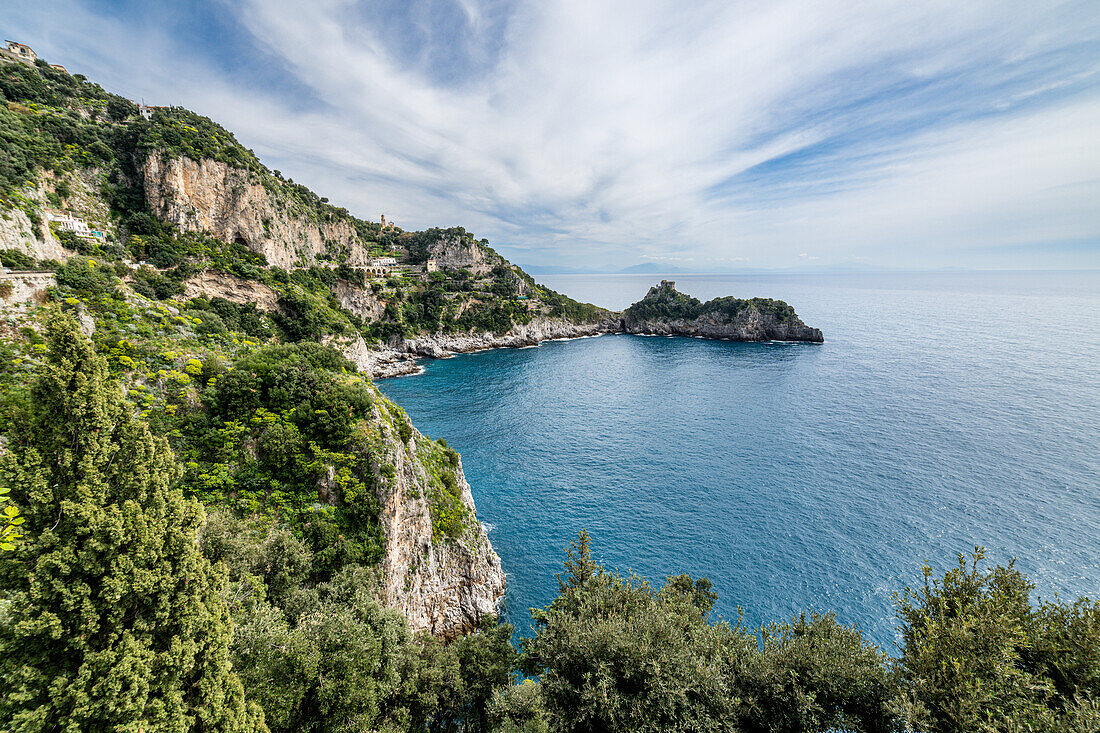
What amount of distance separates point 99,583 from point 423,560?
16.1 metres

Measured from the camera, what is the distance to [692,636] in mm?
14383

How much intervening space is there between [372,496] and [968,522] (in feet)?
152

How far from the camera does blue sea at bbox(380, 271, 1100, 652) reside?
2658 centimetres

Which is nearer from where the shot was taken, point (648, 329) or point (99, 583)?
point (99, 583)

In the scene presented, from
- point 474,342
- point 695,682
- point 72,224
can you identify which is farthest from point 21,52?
point 695,682

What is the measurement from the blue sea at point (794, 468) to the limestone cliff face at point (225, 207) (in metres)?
32.2

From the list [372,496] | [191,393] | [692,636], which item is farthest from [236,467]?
[692,636]

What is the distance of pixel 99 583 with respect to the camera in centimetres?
808

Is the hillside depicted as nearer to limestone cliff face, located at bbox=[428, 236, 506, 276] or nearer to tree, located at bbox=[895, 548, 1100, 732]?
limestone cliff face, located at bbox=[428, 236, 506, 276]

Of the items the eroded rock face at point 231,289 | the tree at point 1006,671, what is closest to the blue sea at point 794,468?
the tree at point 1006,671

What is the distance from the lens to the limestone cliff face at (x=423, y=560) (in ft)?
66.3

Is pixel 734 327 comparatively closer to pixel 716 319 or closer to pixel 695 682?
pixel 716 319

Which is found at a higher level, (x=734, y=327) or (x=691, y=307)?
(x=691, y=307)

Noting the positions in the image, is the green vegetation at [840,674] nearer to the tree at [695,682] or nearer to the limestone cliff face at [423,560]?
the tree at [695,682]
